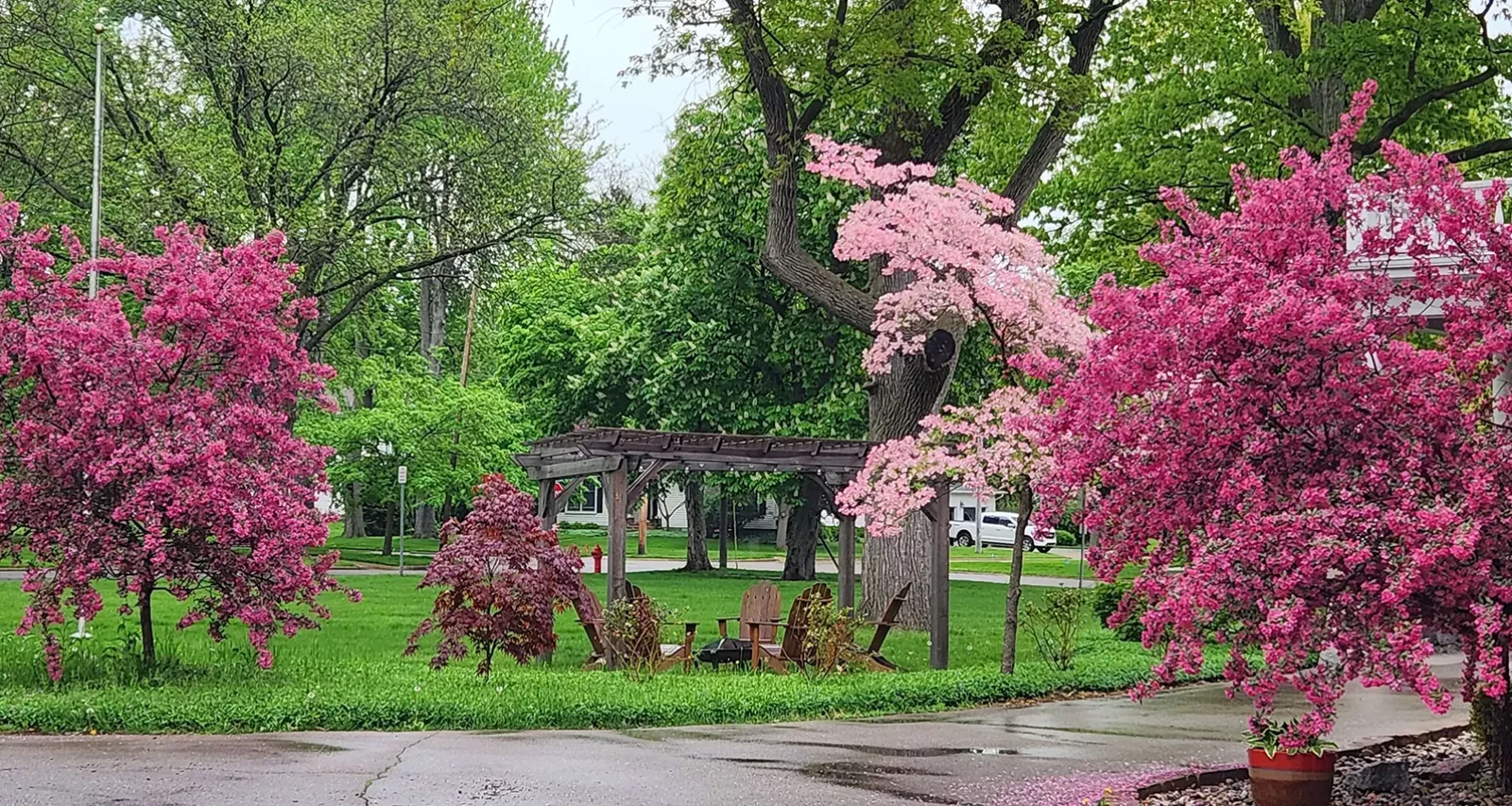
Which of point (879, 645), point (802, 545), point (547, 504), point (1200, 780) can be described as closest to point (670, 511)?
point (802, 545)

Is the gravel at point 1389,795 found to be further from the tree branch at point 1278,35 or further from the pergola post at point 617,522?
the tree branch at point 1278,35

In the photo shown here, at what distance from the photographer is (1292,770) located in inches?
305

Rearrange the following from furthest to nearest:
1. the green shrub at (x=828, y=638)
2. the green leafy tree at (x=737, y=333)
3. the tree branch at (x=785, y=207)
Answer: the green leafy tree at (x=737, y=333), the tree branch at (x=785, y=207), the green shrub at (x=828, y=638)

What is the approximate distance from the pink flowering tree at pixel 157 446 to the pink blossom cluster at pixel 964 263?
623cm

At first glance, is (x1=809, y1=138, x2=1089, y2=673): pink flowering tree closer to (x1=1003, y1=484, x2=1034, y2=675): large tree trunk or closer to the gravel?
(x1=1003, y1=484, x2=1034, y2=675): large tree trunk

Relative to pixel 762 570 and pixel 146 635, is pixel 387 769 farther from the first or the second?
pixel 762 570

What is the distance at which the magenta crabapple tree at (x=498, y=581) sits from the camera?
42.0 ft

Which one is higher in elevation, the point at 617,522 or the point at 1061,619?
the point at 617,522

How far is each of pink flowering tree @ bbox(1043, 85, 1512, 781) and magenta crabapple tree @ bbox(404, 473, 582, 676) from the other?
19.0ft

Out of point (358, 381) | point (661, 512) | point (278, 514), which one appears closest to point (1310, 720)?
point (278, 514)

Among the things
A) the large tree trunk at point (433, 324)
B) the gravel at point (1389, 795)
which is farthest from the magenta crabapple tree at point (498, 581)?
the large tree trunk at point (433, 324)

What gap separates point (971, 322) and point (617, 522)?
174 inches

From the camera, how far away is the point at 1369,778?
841 cm

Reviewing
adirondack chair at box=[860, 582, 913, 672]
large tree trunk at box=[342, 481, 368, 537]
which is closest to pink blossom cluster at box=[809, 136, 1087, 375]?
adirondack chair at box=[860, 582, 913, 672]
